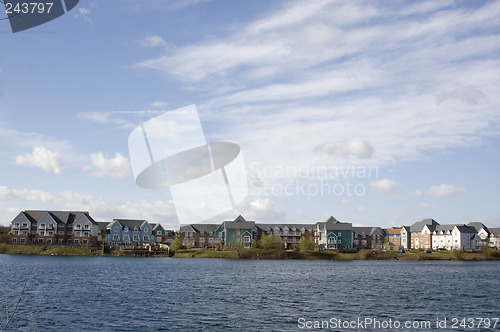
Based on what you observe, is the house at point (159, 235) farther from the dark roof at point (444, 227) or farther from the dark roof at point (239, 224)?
the dark roof at point (444, 227)

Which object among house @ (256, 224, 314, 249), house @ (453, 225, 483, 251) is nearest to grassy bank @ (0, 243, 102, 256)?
house @ (256, 224, 314, 249)

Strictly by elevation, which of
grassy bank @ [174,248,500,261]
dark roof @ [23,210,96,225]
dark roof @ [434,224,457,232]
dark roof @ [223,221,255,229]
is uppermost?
dark roof @ [23,210,96,225]

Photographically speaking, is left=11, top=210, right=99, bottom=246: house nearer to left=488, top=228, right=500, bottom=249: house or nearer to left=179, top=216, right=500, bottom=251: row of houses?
left=179, top=216, right=500, bottom=251: row of houses

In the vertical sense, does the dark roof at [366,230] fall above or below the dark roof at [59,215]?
below

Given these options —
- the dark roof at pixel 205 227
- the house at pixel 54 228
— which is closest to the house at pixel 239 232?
the dark roof at pixel 205 227

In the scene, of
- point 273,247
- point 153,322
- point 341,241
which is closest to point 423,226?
point 341,241

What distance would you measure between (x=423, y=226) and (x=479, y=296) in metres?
143

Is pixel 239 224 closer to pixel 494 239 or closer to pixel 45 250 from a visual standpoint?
pixel 45 250

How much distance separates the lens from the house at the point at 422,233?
182988 millimetres

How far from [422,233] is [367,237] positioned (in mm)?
23538

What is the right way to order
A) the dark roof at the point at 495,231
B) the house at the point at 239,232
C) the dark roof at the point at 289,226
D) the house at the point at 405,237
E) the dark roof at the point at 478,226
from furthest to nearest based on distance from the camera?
the house at the point at 405,237 < the dark roof at the point at 495,231 < the dark roof at the point at 478,226 < the dark roof at the point at 289,226 < the house at the point at 239,232

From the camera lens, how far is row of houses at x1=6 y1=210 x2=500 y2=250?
145 metres

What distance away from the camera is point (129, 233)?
157250 mm

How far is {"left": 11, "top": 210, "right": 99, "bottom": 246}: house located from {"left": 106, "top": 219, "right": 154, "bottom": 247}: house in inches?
237
